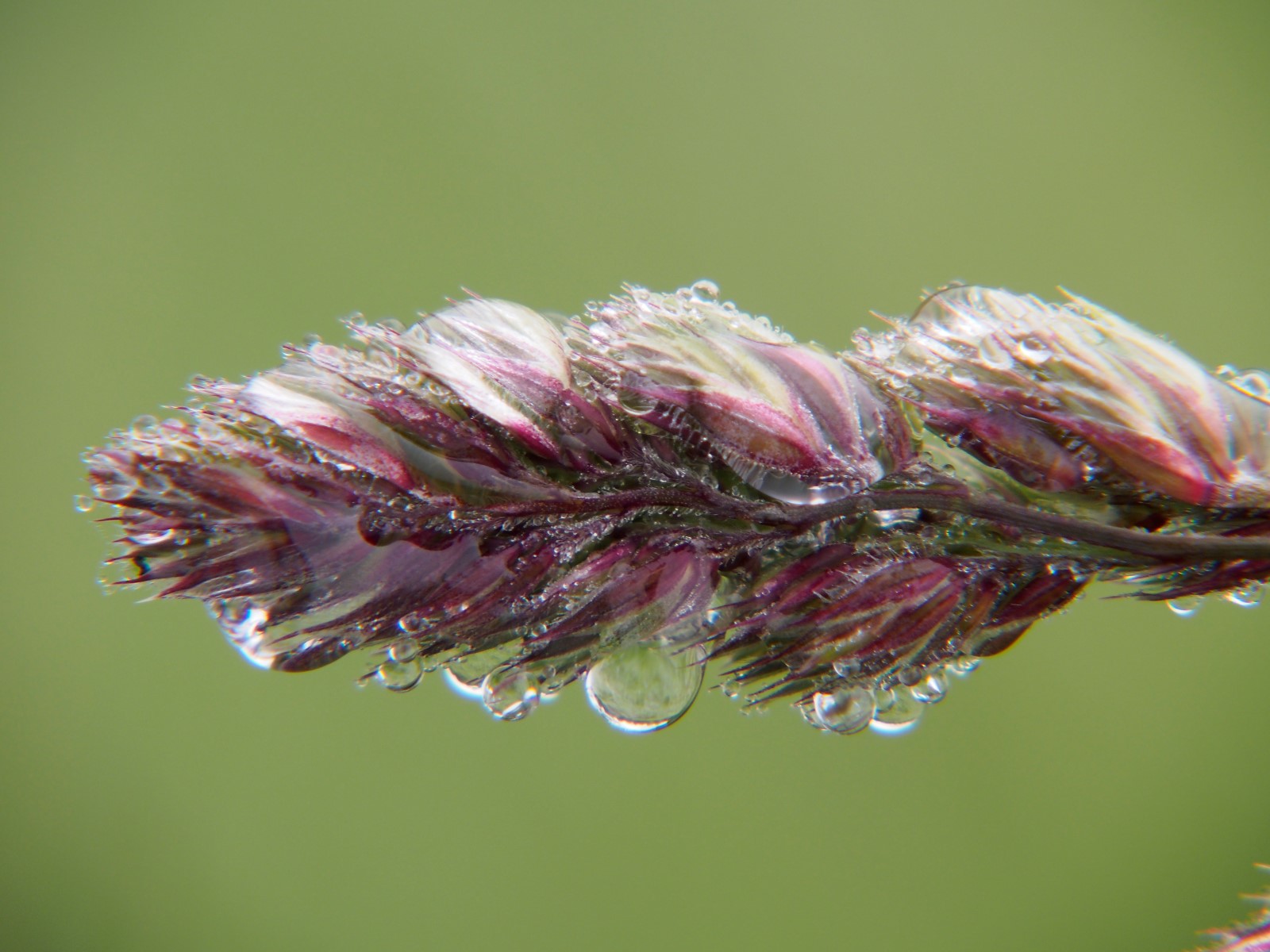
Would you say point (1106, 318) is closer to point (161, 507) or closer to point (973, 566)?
point (973, 566)

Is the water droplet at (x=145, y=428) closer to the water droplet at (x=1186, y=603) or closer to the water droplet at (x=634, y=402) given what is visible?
the water droplet at (x=634, y=402)

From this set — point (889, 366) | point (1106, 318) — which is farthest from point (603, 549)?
point (1106, 318)

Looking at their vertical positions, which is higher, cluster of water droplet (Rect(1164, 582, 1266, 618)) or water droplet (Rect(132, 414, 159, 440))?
water droplet (Rect(132, 414, 159, 440))

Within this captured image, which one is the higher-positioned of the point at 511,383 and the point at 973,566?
the point at 511,383

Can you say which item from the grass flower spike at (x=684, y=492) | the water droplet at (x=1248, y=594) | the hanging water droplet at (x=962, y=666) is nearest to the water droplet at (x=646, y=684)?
the grass flower spike at (x=684, y=492)

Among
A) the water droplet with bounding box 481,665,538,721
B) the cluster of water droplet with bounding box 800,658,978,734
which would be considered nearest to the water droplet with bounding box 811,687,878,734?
the cluster of water droplet with bounding box 800,658,978,734

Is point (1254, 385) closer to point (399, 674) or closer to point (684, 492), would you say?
point (684, 492)

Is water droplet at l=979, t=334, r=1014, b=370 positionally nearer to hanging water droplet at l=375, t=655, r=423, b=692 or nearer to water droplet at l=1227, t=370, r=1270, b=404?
water droplet at l=1227, t=370, r=1270, b=404

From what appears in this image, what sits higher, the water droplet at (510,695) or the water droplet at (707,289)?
the water droplet at (707,289)
